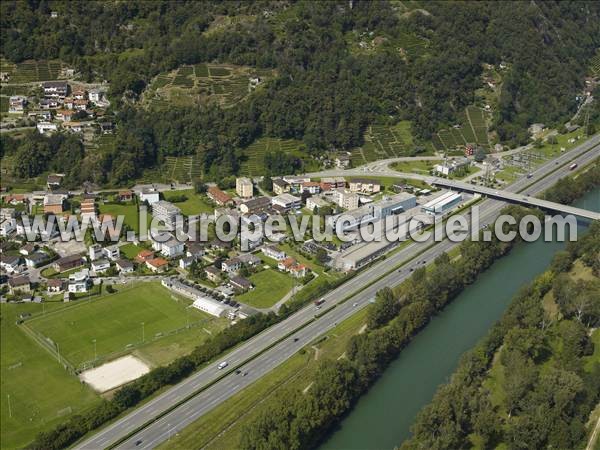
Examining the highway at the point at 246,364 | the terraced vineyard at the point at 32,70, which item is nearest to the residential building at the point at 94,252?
the highway at the point at 246,364

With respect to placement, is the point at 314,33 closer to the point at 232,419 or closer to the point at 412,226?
the point at 412,226

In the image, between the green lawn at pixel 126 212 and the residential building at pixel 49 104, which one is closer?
the green lawn at pixel 126 212

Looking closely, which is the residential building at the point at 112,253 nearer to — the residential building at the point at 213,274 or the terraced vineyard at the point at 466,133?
the residential building at the point at 213,274

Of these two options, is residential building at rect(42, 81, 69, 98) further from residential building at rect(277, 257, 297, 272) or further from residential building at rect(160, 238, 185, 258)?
residential building at rect(277, 257, 297, 272)

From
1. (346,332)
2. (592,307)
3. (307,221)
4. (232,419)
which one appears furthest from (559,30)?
(232,419)

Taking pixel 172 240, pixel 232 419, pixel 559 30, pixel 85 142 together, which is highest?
pixel 559 30

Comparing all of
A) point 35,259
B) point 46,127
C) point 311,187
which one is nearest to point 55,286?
point 35,259

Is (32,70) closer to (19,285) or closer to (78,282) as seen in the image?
(19,285)
